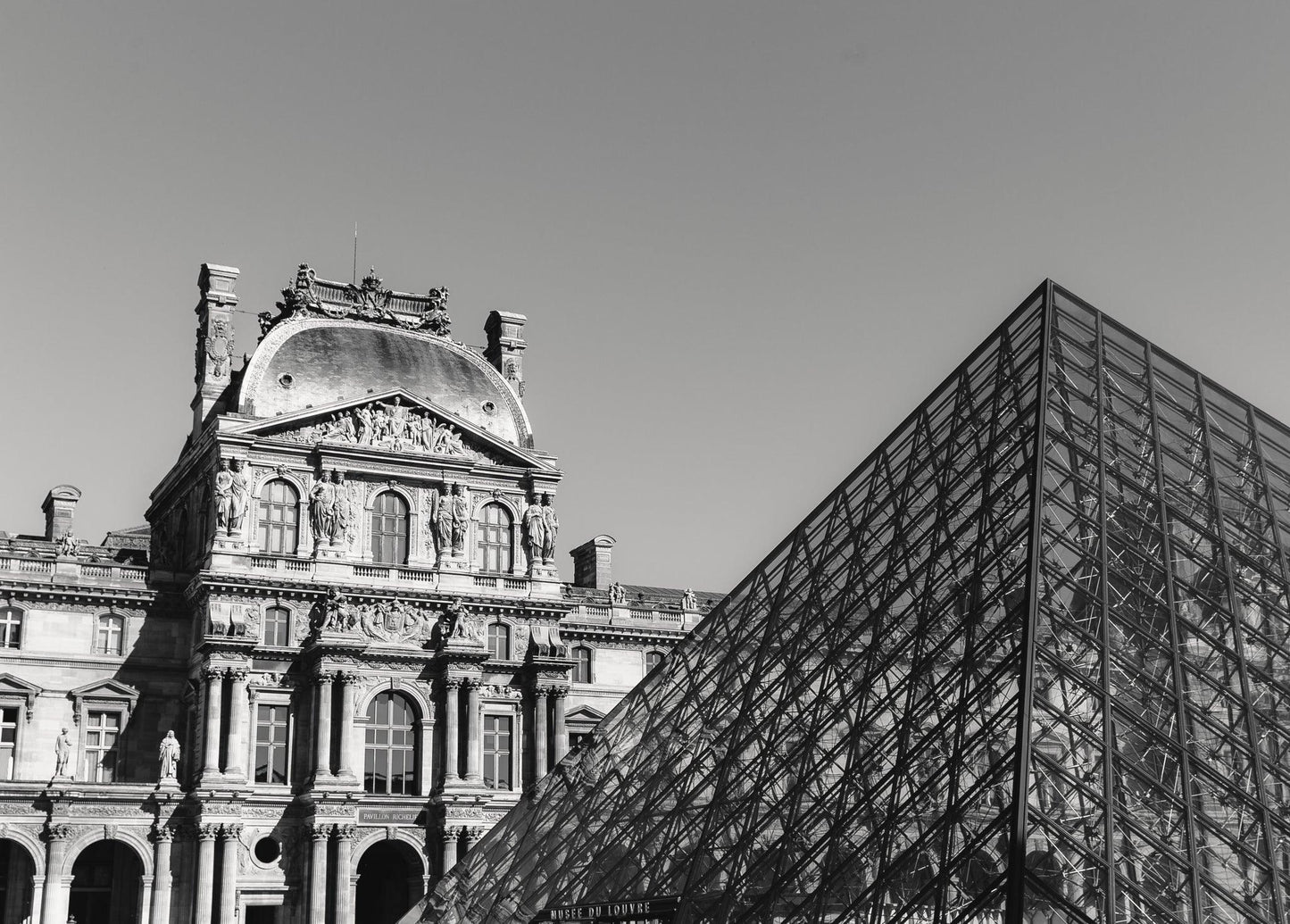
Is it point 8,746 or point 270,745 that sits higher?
point 270,745

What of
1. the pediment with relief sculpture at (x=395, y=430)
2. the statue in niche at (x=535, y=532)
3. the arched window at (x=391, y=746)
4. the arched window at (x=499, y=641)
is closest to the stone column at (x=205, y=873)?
the arched window at (x=391, y=746)

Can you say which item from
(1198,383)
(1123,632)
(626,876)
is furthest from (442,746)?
(1123,632)

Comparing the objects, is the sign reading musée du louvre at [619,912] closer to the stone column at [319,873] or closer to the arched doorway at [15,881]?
the stone column at [319,873]

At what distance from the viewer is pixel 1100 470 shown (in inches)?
862

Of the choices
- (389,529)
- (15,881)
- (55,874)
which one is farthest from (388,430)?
(15,881)

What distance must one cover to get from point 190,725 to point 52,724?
3643 millimetres

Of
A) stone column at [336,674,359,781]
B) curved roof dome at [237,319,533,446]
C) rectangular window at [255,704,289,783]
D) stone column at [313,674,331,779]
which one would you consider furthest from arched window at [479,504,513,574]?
rectangular window at [255,704,289,783]

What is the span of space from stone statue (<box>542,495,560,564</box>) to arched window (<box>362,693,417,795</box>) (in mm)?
6578

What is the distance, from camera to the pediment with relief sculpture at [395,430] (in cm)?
4709

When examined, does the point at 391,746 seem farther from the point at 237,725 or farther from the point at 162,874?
the point at 162,874

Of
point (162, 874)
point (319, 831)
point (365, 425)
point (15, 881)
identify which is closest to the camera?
point (162, 874)

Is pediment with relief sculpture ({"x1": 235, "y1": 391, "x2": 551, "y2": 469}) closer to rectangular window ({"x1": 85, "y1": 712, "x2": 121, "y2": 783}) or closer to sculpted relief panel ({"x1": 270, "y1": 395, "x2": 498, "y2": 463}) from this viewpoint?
sculpted relief panel ({"x1": 270, "y1": 395, "x2": 498, "y2": 463})

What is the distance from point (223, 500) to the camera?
45.4m

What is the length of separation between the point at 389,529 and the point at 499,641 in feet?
15.8
